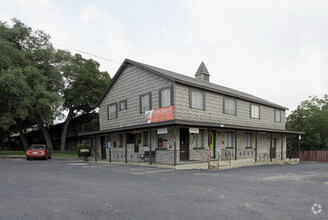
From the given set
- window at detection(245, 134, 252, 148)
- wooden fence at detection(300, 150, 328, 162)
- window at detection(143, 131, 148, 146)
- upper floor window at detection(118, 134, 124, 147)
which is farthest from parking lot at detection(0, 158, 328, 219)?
wooden fence at detection(300, 150, 328, 162)

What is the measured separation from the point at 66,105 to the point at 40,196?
32.4m

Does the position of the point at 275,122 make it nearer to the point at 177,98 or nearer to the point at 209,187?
the point at 177,98

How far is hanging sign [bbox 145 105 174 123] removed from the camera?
1758 centimetres

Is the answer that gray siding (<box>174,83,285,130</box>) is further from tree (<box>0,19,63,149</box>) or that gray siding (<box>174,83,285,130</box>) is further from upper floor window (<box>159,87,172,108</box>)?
tree (<box>0,19,63,149</box>)

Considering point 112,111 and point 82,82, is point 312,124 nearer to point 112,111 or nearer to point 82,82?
point 112,111

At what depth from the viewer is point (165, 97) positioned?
60.7 feet

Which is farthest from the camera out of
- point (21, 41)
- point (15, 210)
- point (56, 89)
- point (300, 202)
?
point (56, 89)

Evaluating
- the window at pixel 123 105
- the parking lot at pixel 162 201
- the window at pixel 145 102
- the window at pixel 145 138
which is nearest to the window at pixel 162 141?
the window at pixel 145 138

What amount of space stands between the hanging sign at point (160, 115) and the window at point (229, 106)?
19.6 feet

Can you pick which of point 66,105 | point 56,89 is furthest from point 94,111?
point 56,89

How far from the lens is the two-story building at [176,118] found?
1764 centimetres

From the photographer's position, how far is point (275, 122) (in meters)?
27.7

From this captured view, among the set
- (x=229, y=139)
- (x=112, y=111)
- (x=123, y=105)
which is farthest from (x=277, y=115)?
(x=112, y=111)

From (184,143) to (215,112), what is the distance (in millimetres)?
3933
